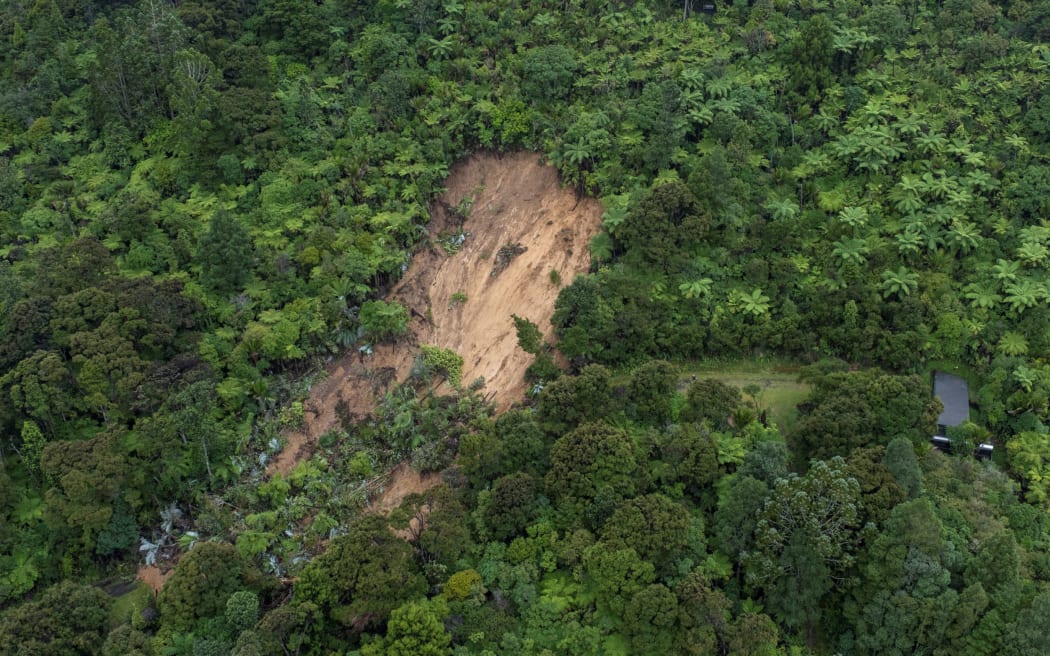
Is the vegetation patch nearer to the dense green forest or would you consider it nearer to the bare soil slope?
the bare soil slope

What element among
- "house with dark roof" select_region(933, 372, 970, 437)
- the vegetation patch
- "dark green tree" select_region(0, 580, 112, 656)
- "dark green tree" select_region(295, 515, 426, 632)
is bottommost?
"dark green tree" select_region(0, 580, 112, 656)

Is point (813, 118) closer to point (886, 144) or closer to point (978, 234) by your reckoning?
point (886, 144)

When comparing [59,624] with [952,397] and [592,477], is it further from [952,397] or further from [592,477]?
[952,397]

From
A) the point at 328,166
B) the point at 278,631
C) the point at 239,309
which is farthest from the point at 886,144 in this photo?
the point at 278,631

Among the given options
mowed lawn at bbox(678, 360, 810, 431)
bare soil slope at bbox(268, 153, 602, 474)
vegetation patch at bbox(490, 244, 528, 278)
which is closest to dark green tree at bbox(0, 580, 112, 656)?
bare soil slope at bbox(268, 153, 602, 474)

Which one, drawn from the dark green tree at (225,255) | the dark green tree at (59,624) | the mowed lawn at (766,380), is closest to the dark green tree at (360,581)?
the dark green tree at (59,624)

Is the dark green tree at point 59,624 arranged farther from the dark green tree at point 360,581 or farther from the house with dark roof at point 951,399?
the house with dark roof at point 951,399

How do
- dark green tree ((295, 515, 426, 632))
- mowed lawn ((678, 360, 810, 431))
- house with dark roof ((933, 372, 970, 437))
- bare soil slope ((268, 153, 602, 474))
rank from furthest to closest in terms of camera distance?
bare soil slope ((268, 153, 602, 474))
mowed lawn ((678, 360, 810, 431))
house with dark roof ((933, 372, 970, 437))
dark green tree ((295, 515, 426, 632))
